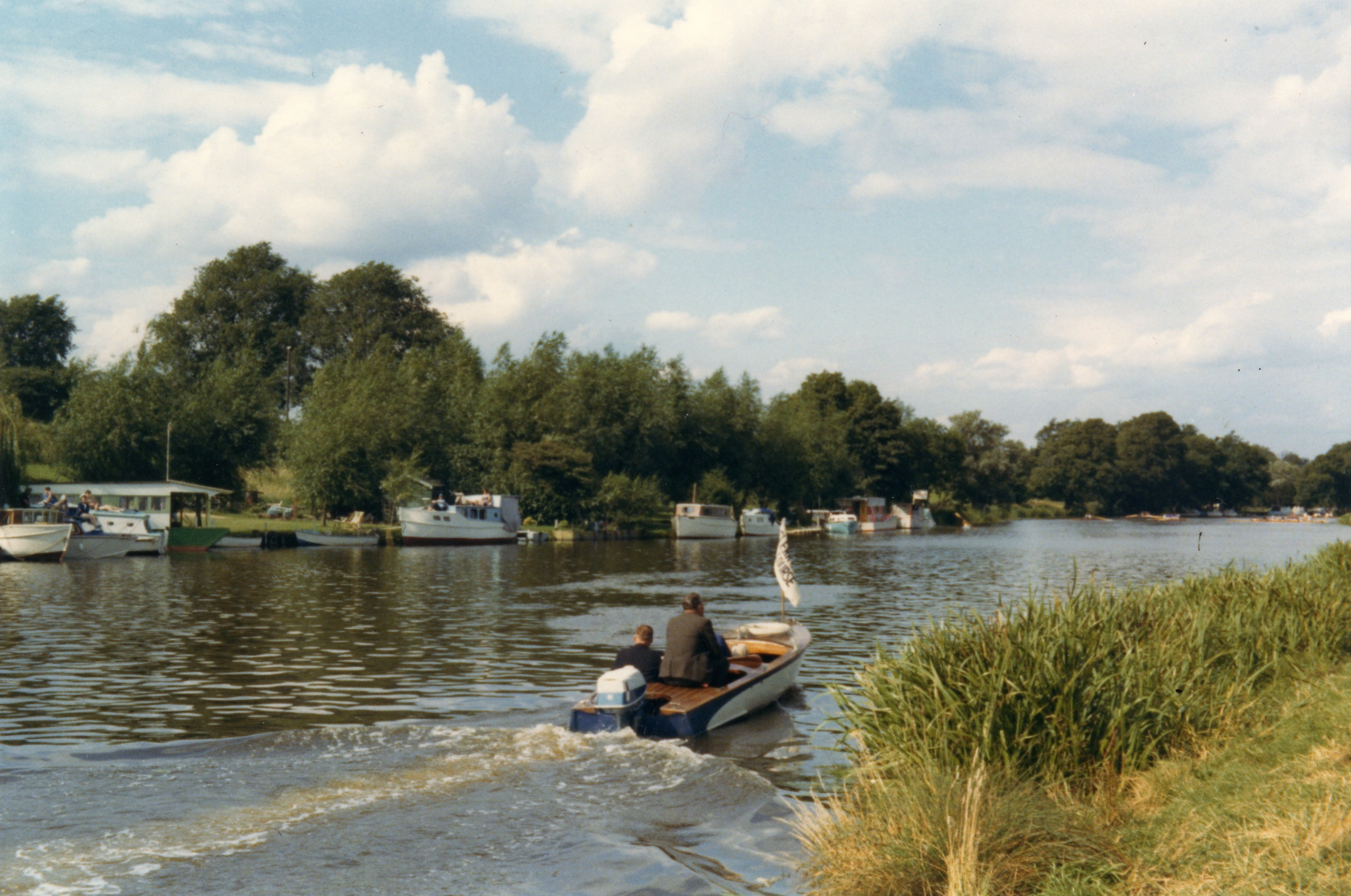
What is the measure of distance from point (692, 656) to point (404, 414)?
63091 millimetres

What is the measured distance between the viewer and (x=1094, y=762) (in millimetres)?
9438

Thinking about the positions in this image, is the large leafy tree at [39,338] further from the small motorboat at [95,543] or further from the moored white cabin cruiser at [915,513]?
the moored white cabin cruiser at [915,513]

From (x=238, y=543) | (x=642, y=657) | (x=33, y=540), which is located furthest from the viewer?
(x=238, y=543)

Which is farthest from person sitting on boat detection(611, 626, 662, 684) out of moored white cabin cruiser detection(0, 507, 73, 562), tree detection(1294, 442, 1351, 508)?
tree detection(1294, 442, 1351, 508)

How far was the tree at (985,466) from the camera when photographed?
14962cm

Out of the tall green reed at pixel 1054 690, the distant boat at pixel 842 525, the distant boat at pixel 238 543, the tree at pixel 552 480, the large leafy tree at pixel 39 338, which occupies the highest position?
the large leafy tree at pixel 39 338

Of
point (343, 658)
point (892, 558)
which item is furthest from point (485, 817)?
point (892, 558)

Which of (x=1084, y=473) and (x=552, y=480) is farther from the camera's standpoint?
(x=1084, y=473)

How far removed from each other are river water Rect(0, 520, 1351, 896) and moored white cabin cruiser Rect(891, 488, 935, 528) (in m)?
83.3

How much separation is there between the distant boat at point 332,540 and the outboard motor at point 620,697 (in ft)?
159

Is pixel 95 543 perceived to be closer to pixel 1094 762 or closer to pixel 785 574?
pixel 785 574

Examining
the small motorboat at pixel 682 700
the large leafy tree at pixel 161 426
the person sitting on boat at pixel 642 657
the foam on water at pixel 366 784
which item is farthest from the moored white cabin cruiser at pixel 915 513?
the foam on water at pixel 366 784

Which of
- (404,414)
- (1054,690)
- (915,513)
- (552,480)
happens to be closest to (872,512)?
(915,513)

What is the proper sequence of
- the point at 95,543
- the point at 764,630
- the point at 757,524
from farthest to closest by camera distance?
the point at 757,524
the point at 95,543
the point at 764,630
